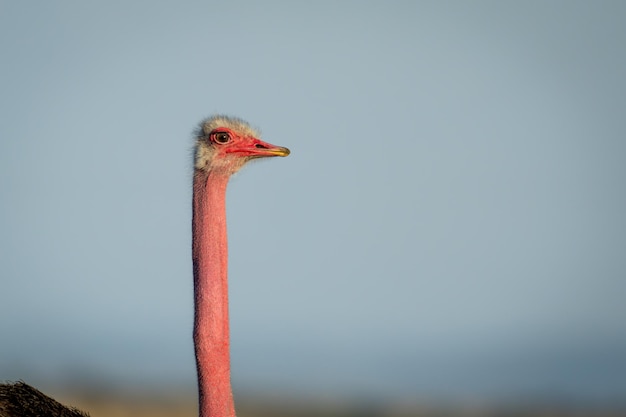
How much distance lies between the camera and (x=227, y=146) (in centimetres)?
846

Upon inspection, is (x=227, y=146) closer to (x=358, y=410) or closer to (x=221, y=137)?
(x=221, y=137)

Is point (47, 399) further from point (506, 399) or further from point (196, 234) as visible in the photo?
point (506, 399)

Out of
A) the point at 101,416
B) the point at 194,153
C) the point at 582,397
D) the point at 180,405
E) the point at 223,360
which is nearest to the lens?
the point at 223,360

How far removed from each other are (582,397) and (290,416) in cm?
1096

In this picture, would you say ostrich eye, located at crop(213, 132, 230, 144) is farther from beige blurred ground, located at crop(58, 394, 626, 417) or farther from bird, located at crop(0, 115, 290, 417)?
beige blurred ground, located at crop(58, 394, 626, 417)

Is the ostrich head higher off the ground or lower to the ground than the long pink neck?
higher

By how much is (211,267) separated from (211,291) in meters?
0.13

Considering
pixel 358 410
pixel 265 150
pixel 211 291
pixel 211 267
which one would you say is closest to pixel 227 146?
pixel 265 150

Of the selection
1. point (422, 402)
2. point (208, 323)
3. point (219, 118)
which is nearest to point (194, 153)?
point (219, 118)

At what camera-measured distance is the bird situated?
7715 mm

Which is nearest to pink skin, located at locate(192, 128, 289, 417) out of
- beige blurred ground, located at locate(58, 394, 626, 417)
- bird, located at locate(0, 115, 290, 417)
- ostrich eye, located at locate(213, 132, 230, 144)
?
bird, located at locate(0, 115, 290, 417)

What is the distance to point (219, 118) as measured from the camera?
28.1 ft

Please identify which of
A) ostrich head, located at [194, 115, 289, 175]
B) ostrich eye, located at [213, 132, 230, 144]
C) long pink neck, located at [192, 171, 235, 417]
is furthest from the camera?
ostrich eye, located at [213, 132, 230, 144]

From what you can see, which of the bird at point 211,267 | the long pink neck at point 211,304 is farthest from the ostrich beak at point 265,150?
the long pink neck at point 211,304
